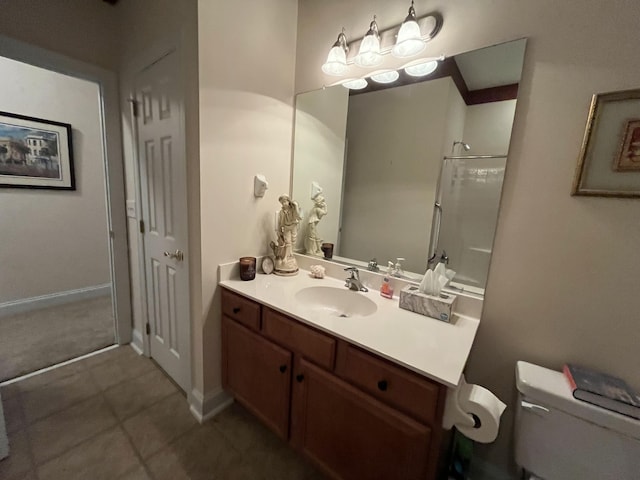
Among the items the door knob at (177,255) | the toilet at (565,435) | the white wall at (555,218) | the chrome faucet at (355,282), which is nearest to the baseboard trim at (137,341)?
the door knob at (177,255)

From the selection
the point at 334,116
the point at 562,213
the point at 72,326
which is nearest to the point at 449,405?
the point at 562,213

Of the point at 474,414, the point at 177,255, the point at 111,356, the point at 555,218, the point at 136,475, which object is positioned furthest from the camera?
the point at 111,356

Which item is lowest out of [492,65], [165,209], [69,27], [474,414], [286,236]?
[474,414]

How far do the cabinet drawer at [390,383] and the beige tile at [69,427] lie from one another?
1.47 m

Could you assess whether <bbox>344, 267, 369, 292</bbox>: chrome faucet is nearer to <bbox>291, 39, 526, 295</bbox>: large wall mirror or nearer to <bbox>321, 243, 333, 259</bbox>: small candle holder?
<bbox>291, 39, 526, 295</bbox>: large wall mirror

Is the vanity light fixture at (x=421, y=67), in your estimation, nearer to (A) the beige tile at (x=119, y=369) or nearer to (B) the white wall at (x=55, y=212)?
(A) the beige tile at (x=119, y=369)

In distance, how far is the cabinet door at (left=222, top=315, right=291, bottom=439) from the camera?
1.23 m

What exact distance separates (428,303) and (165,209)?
5.15 feet

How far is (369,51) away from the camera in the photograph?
1.25 metres

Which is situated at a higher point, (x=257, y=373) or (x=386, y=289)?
(x=386, y=289)

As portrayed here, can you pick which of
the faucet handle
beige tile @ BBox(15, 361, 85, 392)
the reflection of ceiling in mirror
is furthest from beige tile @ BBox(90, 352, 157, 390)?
the reflection of ceiling in mirror

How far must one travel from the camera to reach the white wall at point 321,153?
163cm

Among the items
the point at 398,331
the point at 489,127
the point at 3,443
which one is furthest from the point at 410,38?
the point at 3,443

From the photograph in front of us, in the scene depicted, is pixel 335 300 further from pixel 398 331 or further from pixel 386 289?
pixel 398 331
